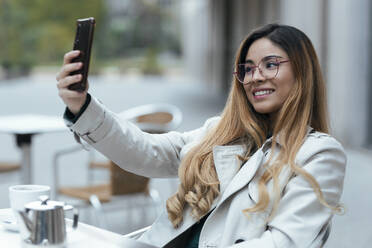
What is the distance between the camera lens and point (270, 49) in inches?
73.4

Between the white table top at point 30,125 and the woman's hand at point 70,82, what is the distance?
2.45 meters

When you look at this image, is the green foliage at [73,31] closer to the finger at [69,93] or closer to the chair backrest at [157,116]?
the chair backrest at [157,116]

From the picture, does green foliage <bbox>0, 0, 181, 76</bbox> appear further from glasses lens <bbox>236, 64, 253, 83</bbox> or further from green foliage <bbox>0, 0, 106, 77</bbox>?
glasses lens <bbox>236, 64, 253, 83</bbox>

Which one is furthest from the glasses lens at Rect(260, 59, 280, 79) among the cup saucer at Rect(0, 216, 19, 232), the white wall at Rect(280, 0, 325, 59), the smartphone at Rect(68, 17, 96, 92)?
the white wall at Rect(280, 0, 325, 59)

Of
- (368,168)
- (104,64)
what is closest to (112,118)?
(368,168)

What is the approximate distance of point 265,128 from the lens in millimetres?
2006

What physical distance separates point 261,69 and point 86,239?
785 mm

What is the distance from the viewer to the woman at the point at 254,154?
5.37 feet

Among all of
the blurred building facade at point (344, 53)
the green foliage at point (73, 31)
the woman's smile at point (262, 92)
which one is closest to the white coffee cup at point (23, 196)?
the woman's smile at point (262, 92)

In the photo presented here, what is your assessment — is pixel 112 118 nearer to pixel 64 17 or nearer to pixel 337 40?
pixel 337 40

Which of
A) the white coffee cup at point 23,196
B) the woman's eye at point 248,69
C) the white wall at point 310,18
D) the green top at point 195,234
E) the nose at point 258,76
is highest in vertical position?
the white wall at point 310,18

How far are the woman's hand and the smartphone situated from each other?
0.01 meters

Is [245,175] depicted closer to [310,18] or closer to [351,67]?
[351,67]

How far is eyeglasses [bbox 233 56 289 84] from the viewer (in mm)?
1836
